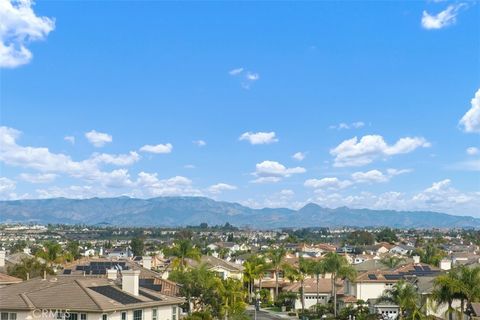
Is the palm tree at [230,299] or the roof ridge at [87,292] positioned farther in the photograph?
the palm tree at [230,299]

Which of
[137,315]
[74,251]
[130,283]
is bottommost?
[137,315]

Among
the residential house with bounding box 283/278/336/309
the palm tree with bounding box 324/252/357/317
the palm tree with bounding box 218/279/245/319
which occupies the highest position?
the palm tree with bounding box 324/252/357/317

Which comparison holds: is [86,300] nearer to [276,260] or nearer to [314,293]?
[314,293]

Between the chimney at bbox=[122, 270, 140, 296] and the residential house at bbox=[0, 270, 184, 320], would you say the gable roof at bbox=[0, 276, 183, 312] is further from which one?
the chimney at bbox=[122, 270, 140, 296]

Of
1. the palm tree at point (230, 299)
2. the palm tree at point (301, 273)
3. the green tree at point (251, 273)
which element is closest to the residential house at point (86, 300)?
the palm tree at point (230, 299)

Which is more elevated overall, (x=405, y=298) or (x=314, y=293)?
(x=405, y=298)

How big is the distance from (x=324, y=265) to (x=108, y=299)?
50.0m

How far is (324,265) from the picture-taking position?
289ft

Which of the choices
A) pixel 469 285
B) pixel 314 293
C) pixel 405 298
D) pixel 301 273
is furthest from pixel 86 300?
pixel 301 273

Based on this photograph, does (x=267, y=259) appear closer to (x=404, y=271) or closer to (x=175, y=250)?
(x=175, y=250)

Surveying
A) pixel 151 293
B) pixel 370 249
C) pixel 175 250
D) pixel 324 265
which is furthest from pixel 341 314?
pixel 370 249

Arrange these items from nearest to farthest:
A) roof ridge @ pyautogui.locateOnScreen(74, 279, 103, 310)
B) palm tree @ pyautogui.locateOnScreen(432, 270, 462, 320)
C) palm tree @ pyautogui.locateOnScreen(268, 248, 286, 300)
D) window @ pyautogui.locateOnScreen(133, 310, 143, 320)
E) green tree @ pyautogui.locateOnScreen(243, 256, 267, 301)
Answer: roof ridge @ pyautogui.locateOnScreen(74, 279, 103, 310)
window @ pyautogui.locateOnScreen(133, 310, 143, 320)
palm tree @ pyautogui.locateOnScreen(432, 270, 462, 320)
green tree @ pyautogui.locateOnScreen(243, 256, 267, 301)
palm tree @ pyautogui.locateOnScreen(268, 248, 286, 300)

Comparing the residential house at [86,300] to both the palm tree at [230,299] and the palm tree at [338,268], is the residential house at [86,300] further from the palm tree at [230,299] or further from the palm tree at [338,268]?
the palm tree at [338,268]

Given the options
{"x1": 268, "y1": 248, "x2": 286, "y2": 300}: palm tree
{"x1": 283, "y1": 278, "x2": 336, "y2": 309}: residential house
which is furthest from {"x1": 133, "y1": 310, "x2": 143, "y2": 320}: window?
{"x1": 268, "y1": 248, "x2": 286, "y2": 300}: palm tree
